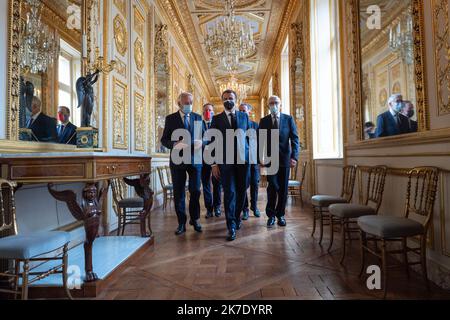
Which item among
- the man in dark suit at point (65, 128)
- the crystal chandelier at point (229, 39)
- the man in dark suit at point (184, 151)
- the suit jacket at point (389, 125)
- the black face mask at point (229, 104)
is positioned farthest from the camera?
the crystal chandelier at point (229, 39)

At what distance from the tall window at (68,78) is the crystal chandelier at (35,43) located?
6.3 inches

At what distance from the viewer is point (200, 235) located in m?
3.54

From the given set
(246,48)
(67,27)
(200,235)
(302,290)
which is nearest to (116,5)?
(67,27)

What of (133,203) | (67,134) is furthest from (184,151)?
(67,134)

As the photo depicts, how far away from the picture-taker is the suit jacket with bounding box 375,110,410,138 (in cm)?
256

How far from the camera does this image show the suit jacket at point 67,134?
9.33 feet

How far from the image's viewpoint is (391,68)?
9.00 feet

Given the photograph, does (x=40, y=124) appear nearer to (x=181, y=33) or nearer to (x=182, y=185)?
(x=182, y=185)

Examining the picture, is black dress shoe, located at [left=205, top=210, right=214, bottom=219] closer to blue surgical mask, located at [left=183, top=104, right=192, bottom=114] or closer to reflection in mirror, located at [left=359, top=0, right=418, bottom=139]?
blue surgical mask, located at [left=183, top=104, right=192, bottom=114]

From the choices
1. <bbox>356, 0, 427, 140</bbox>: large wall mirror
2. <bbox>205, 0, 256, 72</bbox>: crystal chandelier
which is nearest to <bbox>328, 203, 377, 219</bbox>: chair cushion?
<bbox>356, 0, 427, 140</bbox>: large wall mirror

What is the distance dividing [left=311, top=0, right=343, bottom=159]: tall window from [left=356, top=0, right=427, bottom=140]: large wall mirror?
224 cm

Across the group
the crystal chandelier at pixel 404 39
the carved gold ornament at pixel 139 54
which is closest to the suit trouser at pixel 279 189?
the crystal chandelier at pixel 404 39

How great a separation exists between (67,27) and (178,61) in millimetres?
6501

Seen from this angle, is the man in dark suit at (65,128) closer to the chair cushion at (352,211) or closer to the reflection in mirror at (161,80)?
the chair cushion at (352,211)
